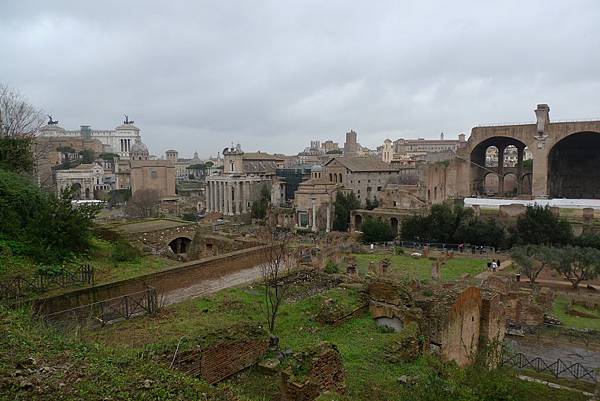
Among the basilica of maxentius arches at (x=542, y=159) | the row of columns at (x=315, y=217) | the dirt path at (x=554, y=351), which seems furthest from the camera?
the basilica of maxentius arches at (x=542, y=159)

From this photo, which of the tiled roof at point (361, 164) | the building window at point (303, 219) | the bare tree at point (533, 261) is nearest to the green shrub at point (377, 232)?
the building window at point (303, 219)

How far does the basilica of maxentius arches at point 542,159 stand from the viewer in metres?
52.6

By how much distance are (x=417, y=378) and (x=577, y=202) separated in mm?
47506

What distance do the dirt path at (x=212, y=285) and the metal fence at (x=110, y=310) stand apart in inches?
27.4

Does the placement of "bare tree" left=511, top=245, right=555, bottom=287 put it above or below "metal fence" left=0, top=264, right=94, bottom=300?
below

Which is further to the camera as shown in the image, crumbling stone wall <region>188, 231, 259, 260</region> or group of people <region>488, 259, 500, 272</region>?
group of people <region>488, 259, 500, 272</region>

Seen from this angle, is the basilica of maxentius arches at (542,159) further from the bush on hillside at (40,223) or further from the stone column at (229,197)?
the bush on hillside at (40,223)

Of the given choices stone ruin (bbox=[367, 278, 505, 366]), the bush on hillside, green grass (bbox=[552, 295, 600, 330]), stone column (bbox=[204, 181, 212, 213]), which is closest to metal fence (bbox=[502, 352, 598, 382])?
stone ruin (bbox=[367, 278, 505, 366])

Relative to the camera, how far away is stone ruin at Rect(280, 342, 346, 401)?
612 centimetres

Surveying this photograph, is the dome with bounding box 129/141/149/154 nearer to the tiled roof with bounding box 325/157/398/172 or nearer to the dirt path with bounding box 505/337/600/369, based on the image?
the tiled roof with bounding box 325/157/398/172

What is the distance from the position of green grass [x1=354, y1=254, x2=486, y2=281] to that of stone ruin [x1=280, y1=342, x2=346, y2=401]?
57.8 ft

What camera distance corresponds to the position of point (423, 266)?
28422mm

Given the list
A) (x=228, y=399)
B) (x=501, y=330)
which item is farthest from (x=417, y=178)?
(x=228, y=399)

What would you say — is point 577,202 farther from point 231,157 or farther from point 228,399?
point 228,399
